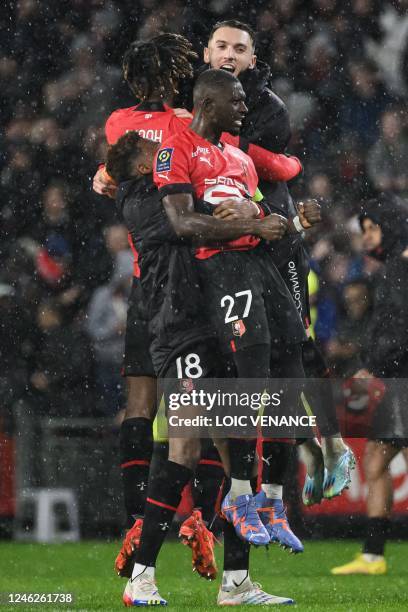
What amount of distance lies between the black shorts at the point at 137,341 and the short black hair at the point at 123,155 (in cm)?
40

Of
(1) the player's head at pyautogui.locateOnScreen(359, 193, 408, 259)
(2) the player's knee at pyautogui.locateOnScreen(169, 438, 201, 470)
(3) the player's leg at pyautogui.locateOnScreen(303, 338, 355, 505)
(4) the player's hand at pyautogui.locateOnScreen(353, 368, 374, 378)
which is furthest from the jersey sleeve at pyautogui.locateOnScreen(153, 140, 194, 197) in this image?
(4) the player's hand at pyautogui.locateOnScreen(353, 368, 374, 378)

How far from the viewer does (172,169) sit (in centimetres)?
425

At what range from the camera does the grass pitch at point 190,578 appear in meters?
4.43

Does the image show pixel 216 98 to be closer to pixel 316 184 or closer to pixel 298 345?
pixel 298 345

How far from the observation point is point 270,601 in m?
4.23

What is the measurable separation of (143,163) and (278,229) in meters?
0.66

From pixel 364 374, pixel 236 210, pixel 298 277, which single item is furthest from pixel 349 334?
pixel 236 210

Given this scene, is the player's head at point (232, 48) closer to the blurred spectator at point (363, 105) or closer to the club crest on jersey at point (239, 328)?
the club crest on jersey at point (239, 328)

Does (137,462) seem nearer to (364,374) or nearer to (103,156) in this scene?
(364,374)

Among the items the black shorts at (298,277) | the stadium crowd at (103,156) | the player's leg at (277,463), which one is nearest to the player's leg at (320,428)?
the black shorts at (298,277)

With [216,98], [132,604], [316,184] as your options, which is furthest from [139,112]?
[316,184]

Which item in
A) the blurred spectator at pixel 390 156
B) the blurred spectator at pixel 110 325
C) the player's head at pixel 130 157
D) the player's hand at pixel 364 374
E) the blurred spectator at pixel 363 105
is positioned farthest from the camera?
the blurred spectator at pixel 363 105

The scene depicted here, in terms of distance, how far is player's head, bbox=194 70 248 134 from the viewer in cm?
432

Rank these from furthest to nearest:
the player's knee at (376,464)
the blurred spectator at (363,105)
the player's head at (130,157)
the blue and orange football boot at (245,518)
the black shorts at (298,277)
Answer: the blurred spectator at (363,105) → the player's knee at (376,464) → the black shorts at (298,277) → the player's head at (130,157) → the blue and orange football boot at (245,518)
